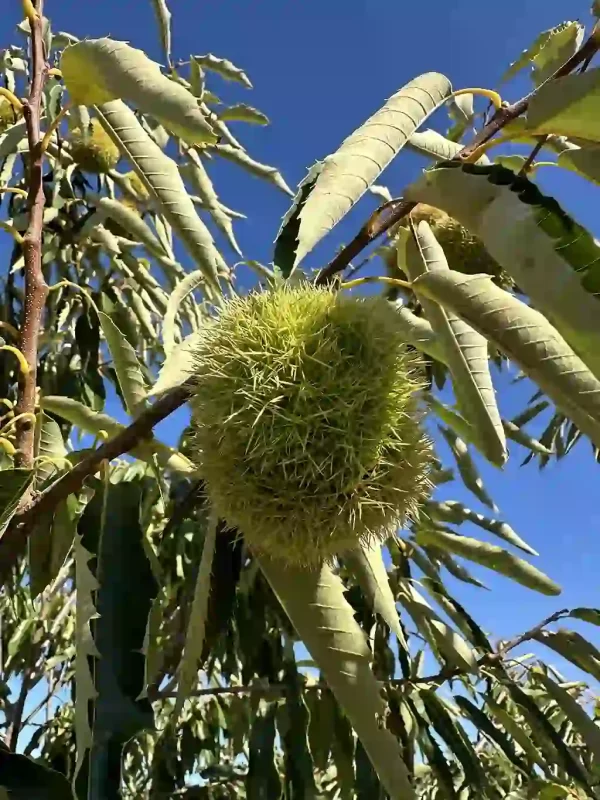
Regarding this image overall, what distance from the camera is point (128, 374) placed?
3.48 ft

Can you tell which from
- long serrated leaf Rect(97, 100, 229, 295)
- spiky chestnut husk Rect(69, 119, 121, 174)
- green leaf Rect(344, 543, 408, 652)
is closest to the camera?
long serrated leaf Rect(97, 100, 229, 295)

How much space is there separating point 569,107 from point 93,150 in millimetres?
1878

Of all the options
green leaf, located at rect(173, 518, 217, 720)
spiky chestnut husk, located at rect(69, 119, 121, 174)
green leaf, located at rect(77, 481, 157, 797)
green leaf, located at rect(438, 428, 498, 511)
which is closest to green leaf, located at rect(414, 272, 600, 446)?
green leaf, located at rect(173, 518, 217, 720)

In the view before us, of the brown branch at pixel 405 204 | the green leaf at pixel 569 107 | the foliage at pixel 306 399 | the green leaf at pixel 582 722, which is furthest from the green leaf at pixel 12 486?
the green leaf at pixel 582 722

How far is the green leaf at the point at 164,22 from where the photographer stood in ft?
6.17

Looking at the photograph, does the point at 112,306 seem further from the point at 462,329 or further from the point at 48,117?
the point at 462,329

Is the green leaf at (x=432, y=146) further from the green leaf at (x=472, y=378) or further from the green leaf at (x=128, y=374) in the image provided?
the green leaf at (x=128, y=374)

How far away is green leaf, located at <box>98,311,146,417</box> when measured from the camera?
1.04 meters

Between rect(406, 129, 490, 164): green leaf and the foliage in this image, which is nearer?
the foliage

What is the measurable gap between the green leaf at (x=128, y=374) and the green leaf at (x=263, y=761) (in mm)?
813

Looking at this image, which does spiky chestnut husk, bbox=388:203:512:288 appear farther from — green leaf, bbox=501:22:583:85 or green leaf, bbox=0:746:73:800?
green leaf, bbox=0:746:73:800

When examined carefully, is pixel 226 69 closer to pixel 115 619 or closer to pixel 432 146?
pixel 432 146

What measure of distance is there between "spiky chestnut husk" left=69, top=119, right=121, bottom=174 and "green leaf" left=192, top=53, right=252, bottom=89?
393 millimetres

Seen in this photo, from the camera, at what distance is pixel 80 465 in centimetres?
95
